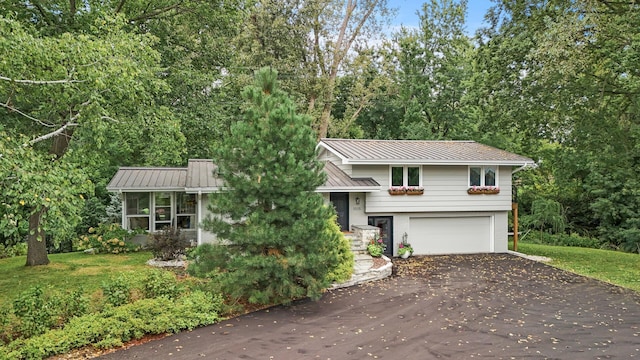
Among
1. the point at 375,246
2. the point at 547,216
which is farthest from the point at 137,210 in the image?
the point at 547,216

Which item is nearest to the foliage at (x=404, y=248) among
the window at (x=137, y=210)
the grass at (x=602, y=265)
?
the grass at (x=602, y=265)

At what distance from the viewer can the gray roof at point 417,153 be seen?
15695 millimetres

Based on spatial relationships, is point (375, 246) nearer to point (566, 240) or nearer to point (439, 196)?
point (439, 196)

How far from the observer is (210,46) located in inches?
545

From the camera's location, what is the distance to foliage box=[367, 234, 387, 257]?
557 inches

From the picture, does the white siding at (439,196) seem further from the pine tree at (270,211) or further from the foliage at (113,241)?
the foliage at (113,241)

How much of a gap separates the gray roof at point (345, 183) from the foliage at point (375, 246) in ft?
5.75

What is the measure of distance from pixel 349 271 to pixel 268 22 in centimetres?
1587

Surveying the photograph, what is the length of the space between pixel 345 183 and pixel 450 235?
507 centimetres

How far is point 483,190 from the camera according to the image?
16.7 metres

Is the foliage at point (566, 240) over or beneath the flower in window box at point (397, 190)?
beneath

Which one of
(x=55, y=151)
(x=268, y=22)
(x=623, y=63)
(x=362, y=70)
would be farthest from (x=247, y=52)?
(x=623, y=63)

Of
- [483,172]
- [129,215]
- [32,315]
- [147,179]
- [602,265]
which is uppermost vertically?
[483,172]

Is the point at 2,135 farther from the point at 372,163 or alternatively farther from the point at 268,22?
the point at 268,22
